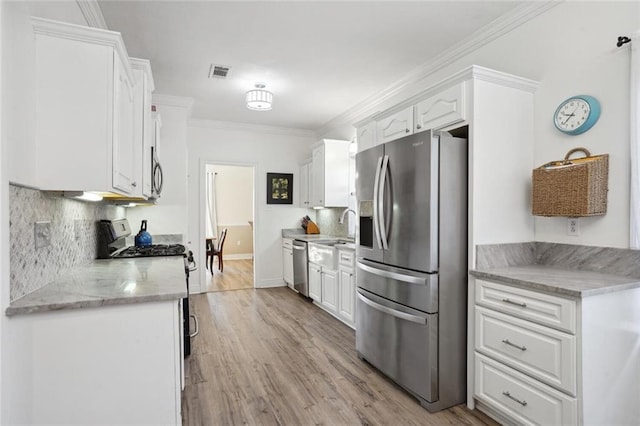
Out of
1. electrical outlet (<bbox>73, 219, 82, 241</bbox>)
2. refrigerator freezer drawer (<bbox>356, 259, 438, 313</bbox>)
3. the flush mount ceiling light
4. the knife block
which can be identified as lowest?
refrigerator freezer drawer (<bbox>356, 259, 438, 313</bbox>)

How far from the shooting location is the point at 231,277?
6621 mm

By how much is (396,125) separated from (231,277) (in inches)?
191

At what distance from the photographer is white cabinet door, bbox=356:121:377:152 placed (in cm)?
314

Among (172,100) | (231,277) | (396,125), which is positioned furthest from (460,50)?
(231,277)

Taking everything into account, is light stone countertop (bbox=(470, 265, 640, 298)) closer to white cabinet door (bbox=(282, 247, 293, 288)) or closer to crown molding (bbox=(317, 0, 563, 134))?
crown molding (bbox=(317, 0, 563, 134))

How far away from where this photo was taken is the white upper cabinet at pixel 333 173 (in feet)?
16.3

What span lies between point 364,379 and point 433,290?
943 mm

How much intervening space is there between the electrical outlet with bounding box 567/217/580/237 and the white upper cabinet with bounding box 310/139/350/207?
9.98 ft

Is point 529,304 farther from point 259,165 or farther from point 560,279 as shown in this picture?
point 259,165

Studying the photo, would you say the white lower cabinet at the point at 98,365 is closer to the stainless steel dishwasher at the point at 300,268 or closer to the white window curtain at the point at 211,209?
the stainless steel dishwasher at the point at 300,268

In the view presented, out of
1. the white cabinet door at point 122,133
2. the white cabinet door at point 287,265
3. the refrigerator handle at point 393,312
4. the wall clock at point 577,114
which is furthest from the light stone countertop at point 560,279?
the white cabinet door at point 287,265

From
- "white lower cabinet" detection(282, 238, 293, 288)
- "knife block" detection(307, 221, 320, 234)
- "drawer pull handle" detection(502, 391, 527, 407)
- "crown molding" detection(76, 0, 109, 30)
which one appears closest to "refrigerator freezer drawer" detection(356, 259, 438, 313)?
"drawer pull handle" detection(502, 391, 527, 407)

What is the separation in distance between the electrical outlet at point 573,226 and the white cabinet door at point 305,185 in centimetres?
381

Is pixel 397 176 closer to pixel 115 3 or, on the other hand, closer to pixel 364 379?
pixel 364 379
